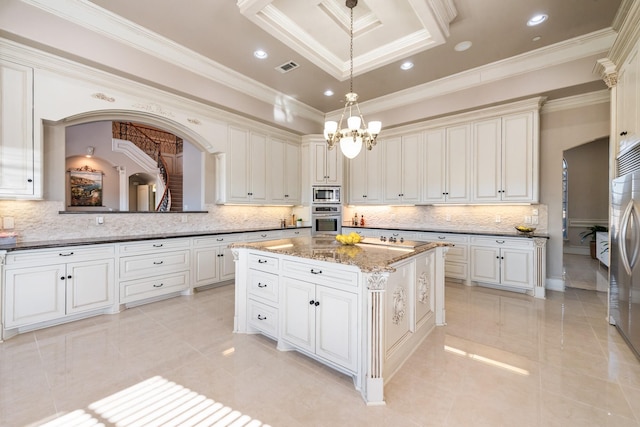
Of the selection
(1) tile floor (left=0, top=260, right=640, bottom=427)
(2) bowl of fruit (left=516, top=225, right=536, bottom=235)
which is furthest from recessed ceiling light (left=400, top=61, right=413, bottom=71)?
(1) tile floor (left=0, top=260, right=640, bottom=427)

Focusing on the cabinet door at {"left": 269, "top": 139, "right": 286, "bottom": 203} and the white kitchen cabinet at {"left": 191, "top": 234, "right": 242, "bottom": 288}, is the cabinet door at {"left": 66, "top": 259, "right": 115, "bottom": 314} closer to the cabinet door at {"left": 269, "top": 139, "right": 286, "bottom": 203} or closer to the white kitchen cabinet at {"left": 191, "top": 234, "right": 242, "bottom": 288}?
the white kitchen cabinet at {"left": 191, "top": 234, "right": 242, "bottom": 288}

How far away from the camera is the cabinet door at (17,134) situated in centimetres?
272

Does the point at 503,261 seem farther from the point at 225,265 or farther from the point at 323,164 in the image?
the point at 225,265

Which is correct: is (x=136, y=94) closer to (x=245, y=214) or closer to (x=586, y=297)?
(x=245, y=214)

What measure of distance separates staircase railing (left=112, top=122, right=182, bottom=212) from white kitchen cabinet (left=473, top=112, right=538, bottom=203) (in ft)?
19.0

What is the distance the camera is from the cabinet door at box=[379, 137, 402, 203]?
18.0ft

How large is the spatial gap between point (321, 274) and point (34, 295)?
2.97 meters

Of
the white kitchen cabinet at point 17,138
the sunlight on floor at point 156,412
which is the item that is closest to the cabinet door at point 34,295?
the white kitchen cabinet at point 17,138

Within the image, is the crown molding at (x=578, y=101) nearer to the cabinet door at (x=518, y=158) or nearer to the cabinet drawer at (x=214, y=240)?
the cabinet door at (x=518, y=158)

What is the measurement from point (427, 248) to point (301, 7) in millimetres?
2894

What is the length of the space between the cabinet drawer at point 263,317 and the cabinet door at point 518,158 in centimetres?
401

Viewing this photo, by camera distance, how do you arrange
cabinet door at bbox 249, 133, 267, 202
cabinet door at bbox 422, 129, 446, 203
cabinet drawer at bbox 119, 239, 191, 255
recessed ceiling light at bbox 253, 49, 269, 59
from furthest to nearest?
1. cabinet door at bbox 249, 133, 267, 202
2. cabinet door at bbox 422, 129, 446, 203
3. recessed ceiling light at bbox 253, 49, 269, 59
4. cabinet drawer at bbox 119, 239, 191, 255

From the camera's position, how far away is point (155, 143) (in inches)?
230

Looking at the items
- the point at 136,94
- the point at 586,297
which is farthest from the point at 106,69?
the point at 586,297
